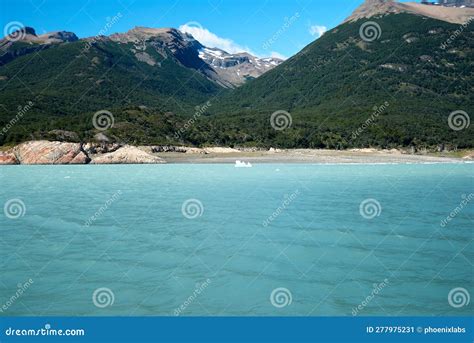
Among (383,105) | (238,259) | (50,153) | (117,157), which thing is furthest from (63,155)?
(383,105)

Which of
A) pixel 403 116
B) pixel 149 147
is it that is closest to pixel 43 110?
pixel 149 147

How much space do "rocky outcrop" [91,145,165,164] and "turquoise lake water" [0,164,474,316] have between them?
58.5m

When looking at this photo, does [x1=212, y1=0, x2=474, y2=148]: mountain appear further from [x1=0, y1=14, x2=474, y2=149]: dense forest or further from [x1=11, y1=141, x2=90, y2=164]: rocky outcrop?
[x1=11, y1=141, x2=90, y2=164]: rocky outcrop

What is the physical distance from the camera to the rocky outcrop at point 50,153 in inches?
3314

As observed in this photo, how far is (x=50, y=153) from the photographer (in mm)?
84125

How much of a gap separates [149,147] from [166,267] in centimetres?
8220

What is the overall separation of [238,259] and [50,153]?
257 feet

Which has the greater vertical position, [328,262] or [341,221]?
[341,221]

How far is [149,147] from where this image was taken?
9306 cm

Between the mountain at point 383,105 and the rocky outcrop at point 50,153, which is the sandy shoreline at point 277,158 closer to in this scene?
the rocky outcrop at point 50,153

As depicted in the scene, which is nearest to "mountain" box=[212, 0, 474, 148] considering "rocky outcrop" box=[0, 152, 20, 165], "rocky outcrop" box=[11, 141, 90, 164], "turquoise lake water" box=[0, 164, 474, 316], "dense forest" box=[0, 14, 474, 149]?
"dense forest" box=[0, 14, 474, 149]

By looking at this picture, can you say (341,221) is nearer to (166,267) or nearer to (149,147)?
(166,267)

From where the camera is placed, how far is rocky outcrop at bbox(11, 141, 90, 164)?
84.2 metres

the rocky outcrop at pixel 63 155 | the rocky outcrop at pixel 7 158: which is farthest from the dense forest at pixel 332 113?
the rocky outcrop at pixel 63 155
